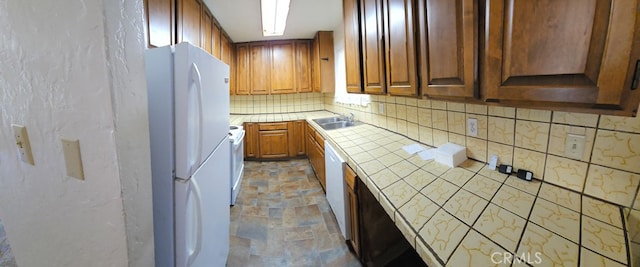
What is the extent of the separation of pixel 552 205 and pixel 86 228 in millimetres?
1562

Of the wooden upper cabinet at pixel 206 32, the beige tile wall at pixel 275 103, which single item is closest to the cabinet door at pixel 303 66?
the beige tile wall at pixel 275 103

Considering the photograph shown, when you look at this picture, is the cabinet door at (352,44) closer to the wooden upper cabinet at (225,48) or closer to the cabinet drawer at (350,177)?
the cabinet drawer at (350,177)

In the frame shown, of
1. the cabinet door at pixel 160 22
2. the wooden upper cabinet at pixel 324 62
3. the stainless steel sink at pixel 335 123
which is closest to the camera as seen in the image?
the cabinet door at pixel 160 22

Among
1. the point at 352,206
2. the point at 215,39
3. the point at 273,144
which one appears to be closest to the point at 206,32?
the point at 215,39

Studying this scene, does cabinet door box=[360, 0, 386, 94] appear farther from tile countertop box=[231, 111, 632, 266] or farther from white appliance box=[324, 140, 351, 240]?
tile countertop box=[231, 111, 632, 266]

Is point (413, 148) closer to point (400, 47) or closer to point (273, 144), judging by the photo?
point (400, 47)

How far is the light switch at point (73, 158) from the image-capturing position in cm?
59

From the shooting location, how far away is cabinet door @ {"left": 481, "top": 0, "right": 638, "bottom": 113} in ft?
1.62

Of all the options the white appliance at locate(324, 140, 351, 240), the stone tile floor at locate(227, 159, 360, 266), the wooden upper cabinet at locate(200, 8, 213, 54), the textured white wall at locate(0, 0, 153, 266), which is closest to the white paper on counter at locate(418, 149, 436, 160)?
the white appliance at locate(324, 140, 351, 240)

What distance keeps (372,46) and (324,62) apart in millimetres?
2183

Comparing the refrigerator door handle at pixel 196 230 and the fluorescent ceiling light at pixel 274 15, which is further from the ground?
the fluorescent ceiling light at pixel 274 15

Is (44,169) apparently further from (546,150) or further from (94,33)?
(546,150)

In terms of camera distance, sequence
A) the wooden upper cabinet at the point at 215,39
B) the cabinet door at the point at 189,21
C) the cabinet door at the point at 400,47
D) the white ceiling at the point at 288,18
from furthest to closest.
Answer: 1. the wooden upper cabinet at the point at 215,39
2. the white ceiling at the point at 288,18
3. the cabinet door at the point at 189,21
4. the cabinet door at the point at 400,47

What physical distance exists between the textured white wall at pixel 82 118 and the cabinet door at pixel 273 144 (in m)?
3.14
